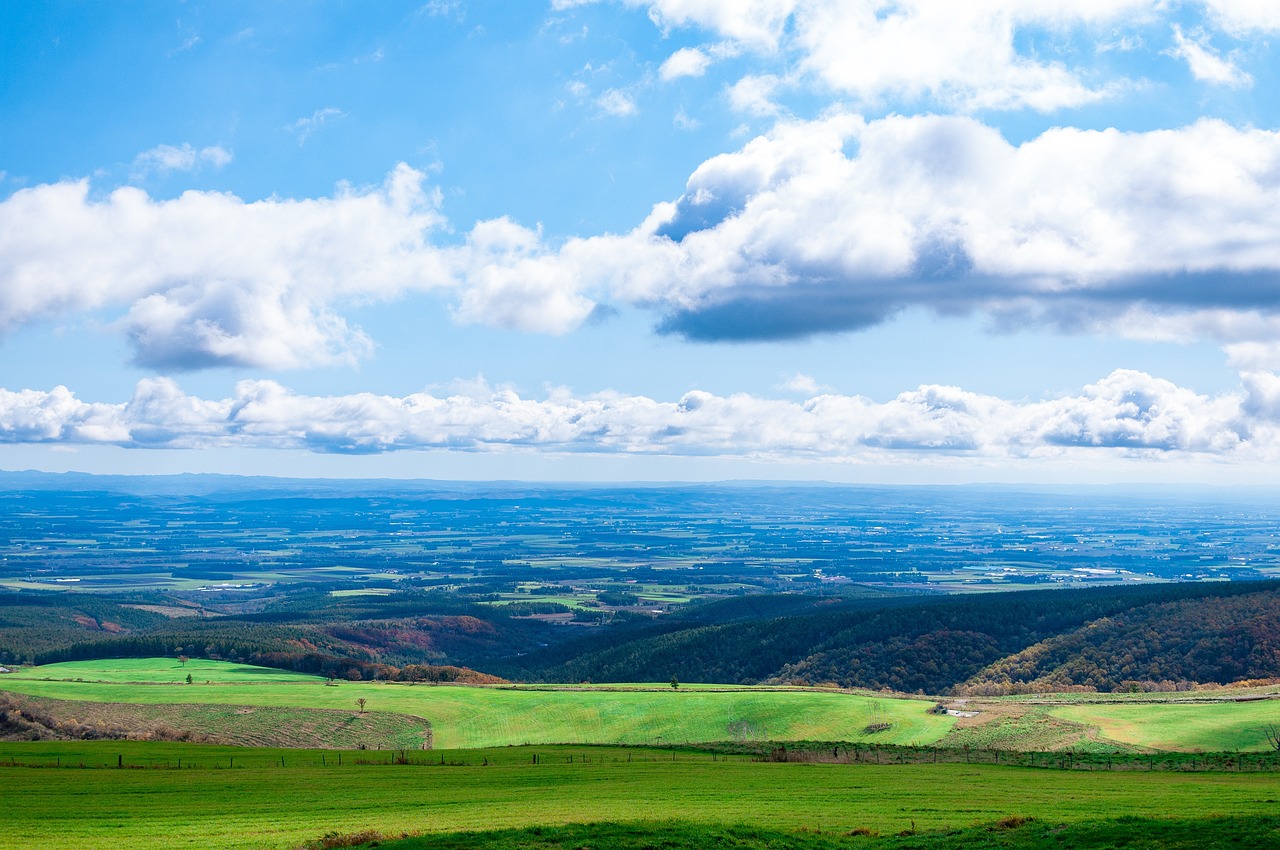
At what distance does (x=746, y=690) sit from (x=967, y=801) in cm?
7323

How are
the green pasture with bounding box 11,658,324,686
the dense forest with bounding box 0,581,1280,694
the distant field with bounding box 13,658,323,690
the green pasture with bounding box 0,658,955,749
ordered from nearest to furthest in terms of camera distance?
the green pasture with bounding box 0,658,955,749, the green pasture with bounding box 11,658,324,686, the distant field with bounding box 13,658,323,690, the dense forest with bounding box 0,581,1280,694

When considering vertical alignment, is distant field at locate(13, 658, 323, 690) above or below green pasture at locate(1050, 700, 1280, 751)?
below

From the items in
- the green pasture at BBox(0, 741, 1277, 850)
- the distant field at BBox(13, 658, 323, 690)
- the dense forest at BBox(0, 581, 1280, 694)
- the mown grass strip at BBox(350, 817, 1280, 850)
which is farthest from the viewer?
the dense forest at BBox(0, 581, 1280, 694)

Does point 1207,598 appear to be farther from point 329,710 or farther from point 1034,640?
point 329,710

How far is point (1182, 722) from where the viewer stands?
82.1 metres

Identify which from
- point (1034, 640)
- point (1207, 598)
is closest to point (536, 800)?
point (1034, 640)

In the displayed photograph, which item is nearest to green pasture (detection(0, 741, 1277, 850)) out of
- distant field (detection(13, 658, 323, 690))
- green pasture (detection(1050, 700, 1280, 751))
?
green pasture (detection(1050, 700, 1280, 751))

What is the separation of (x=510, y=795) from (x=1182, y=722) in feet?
193

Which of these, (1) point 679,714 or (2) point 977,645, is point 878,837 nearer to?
(1) point 679,714

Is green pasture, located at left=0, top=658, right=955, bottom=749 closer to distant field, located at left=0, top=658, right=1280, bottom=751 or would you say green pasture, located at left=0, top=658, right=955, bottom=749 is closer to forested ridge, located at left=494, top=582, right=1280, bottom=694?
distant field, located at left=0, top=658, right=1280, bottom=751

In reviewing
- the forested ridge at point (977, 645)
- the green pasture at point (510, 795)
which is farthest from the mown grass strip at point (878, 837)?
the forested ridge at point (977, 645)

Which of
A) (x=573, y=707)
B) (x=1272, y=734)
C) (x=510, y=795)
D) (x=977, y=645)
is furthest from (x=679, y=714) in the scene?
(x=977, y=645)

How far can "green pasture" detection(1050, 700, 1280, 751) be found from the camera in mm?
75625

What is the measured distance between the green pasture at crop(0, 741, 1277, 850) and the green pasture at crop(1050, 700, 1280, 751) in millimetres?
23986
